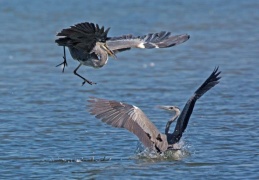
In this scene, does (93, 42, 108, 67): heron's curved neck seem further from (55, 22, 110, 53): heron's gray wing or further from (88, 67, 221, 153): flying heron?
(88, 67, 221, 153): flying heron

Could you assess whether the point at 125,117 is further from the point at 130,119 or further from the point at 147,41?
the point at 147,41

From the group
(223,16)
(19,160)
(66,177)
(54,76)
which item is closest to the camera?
(66,177)

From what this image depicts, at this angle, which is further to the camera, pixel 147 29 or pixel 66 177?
pixel 147 29

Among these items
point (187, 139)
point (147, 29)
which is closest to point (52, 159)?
point (187, 139)

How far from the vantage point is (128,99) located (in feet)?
41.0

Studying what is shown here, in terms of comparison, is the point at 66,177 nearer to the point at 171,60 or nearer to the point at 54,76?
the point at 54,76

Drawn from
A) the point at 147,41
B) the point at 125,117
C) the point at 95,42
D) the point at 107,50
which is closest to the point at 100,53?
the point at 107,50

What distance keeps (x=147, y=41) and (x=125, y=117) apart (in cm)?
194

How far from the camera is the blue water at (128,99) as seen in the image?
8.91 m

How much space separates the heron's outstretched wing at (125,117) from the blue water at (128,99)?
13.7 inches

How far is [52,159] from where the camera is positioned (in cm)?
918

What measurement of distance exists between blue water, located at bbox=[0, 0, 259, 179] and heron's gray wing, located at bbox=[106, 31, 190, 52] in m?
1.15

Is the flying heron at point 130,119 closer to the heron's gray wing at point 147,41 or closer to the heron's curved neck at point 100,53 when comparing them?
the heron's curved neck at point 100,53

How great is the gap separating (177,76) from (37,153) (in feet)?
17.8
